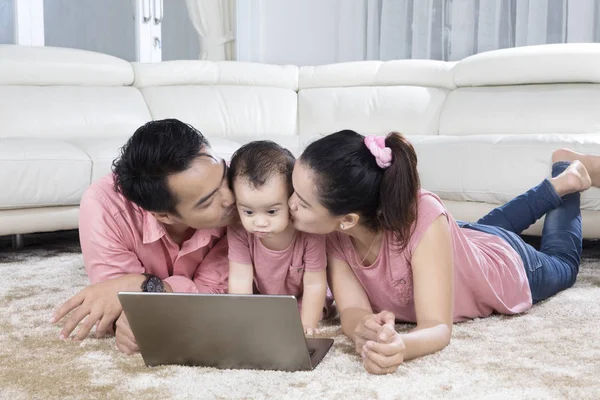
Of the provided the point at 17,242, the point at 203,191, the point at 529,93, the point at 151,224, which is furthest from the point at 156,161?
the point at 529,93

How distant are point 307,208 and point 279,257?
23cm

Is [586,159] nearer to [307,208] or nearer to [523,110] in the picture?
[523,110]

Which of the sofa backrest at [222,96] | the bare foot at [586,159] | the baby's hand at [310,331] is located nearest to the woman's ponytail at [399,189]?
the baby's hand at [310,331]

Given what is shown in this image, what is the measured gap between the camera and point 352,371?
4.19 ft

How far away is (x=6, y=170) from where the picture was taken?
2416 millimetres

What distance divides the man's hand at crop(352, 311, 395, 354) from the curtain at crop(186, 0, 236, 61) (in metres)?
3.82

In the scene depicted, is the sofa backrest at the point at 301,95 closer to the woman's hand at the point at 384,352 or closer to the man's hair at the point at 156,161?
the man's hair at the point at 156,161

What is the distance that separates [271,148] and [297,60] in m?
3.73

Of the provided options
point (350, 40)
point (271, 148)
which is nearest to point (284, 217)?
point (271, 148)

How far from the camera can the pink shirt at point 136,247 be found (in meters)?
1.58

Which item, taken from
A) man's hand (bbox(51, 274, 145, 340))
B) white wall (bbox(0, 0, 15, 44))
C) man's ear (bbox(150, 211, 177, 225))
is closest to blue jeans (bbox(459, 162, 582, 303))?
man's ear (bbox(150, 211, 177, 225))

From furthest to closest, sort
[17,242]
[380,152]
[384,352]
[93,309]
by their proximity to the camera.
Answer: [17,242], [93,309], [380,152], [384,352]

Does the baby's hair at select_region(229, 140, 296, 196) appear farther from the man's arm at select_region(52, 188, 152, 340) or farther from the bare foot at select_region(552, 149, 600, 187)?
the bare foot at select_region(552, 149, 600, 187)

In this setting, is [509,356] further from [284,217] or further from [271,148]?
[271,148]
